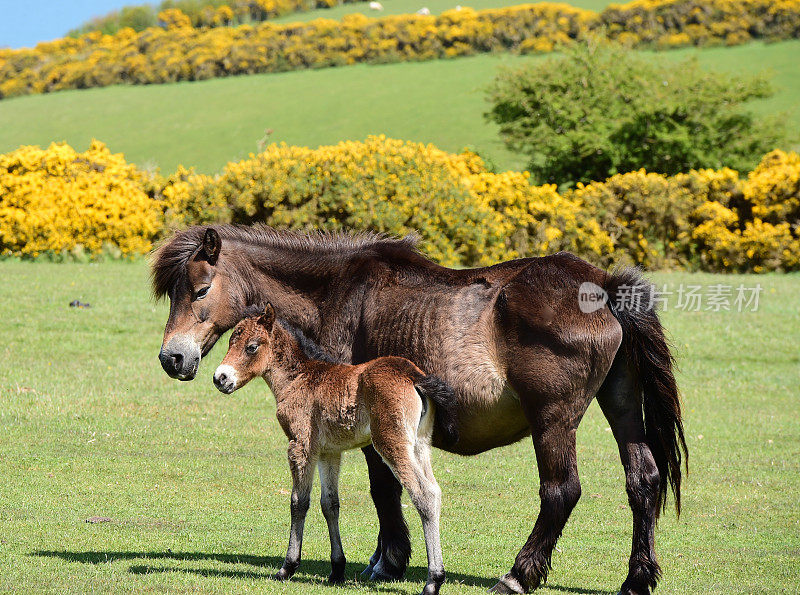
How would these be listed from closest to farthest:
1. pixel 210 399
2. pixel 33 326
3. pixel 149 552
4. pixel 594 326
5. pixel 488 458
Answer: pixel 594 326, pixel 149 552, pixel 488 458, pixel 210 399, pixel 33 326

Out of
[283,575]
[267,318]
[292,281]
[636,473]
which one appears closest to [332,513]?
[283,575]

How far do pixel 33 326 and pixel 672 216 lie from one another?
1671 cm

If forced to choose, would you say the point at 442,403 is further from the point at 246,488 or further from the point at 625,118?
the point at 625,118

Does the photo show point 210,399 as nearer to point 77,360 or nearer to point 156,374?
point 156,374

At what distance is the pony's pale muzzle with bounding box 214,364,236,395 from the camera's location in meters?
5.88

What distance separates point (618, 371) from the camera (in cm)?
638

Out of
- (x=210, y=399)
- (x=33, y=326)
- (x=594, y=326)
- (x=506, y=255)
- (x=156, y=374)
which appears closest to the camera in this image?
(x=594, y=326)

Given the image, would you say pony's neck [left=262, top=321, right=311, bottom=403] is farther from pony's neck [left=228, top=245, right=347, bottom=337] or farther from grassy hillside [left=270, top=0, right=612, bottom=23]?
grassy hillside [left=270, top=0, right=612, bottom=23]

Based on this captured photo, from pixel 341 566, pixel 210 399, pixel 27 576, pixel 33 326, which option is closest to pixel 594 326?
pixel 341 566

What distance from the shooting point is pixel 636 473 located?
6.27 meters

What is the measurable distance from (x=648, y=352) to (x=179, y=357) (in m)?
3.20

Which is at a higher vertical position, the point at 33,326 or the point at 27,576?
the point at 27,576

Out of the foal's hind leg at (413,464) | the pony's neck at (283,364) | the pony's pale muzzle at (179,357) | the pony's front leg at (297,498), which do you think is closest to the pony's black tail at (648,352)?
the foal's hind leg at (413,464)

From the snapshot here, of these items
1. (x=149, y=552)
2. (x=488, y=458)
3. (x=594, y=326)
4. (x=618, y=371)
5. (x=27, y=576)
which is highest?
(x=594, y=326)
